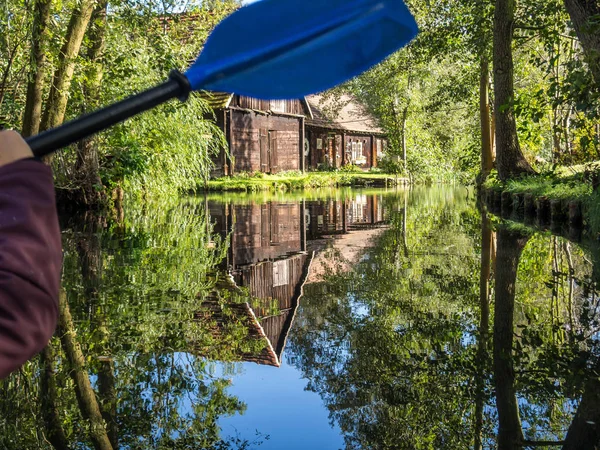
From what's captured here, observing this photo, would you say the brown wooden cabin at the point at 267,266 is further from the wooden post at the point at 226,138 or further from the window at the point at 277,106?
the window at the point at 277,106

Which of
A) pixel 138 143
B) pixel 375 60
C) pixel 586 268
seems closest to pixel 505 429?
pixel 375 60

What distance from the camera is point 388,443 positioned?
10.3 feet

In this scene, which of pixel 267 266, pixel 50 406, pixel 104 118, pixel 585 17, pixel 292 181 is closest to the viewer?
pixel 104 118

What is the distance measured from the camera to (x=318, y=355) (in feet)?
15.4

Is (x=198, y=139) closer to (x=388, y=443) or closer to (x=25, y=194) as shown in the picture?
(x=388, y=443)

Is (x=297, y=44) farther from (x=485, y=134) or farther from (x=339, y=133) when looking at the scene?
(x=339, y=133)

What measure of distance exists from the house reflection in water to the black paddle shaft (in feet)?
11.1

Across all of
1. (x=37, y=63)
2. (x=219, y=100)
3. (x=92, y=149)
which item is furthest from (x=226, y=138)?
(x=37, y=63)

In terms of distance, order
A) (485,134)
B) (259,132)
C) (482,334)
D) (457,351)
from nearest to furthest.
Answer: (457,351), (482,334), (485,134), (259,132)

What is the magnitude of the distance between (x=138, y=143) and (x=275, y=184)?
1605cm

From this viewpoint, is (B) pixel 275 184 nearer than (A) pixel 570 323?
No

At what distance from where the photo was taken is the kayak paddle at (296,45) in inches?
59.6

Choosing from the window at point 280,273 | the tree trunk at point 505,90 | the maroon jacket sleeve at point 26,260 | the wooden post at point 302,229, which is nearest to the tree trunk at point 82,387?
the maroon jacket sleeve at point 26,260

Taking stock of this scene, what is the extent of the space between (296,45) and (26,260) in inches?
32.1
